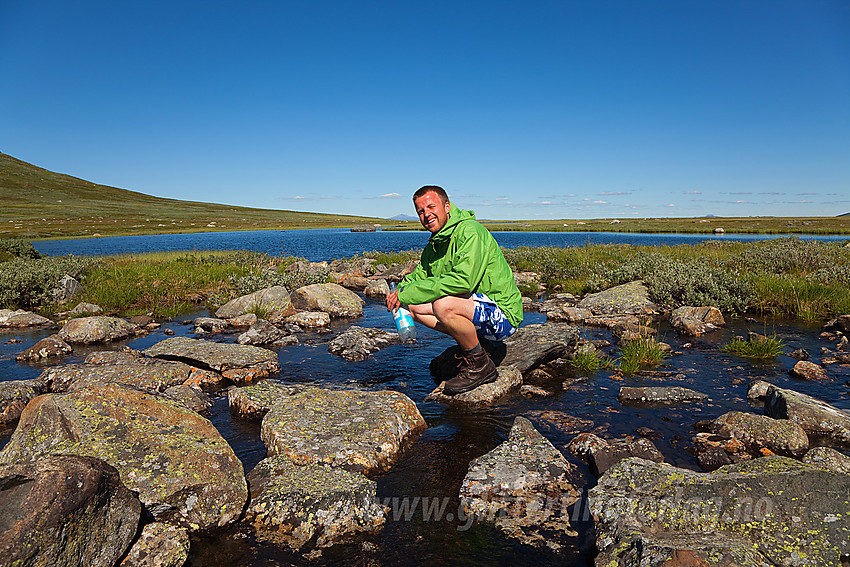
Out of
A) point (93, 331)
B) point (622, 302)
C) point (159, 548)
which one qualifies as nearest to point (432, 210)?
point (159, 548)

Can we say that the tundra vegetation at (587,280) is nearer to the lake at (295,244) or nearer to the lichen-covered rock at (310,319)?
the lichen-covered rock at (310,319)

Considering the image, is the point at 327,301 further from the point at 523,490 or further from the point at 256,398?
the point at 523,490

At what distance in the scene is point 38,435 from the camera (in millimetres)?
5301

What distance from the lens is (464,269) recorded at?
7.33 m

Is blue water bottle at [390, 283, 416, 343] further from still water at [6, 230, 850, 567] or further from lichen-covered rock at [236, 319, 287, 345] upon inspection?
lichen-covered rock at [236, 319, 287, 345]

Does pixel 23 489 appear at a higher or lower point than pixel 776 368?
higher

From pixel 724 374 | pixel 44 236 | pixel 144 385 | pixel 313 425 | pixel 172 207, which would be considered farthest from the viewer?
pixel 172 207

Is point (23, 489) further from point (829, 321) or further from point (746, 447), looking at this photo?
point (829, 321)

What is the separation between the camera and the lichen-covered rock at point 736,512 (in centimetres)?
392

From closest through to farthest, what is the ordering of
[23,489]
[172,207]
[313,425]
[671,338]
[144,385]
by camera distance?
[23,489] < [313,425] < [144,385] < [671,338] < [172,207]

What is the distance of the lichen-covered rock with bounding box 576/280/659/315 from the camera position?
1574 centimetres

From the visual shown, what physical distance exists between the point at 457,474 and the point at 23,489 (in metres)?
4.50

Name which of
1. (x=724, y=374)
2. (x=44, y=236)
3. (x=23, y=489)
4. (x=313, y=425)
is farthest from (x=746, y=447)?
(x=44, y=236)

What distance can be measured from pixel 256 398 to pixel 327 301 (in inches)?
355
